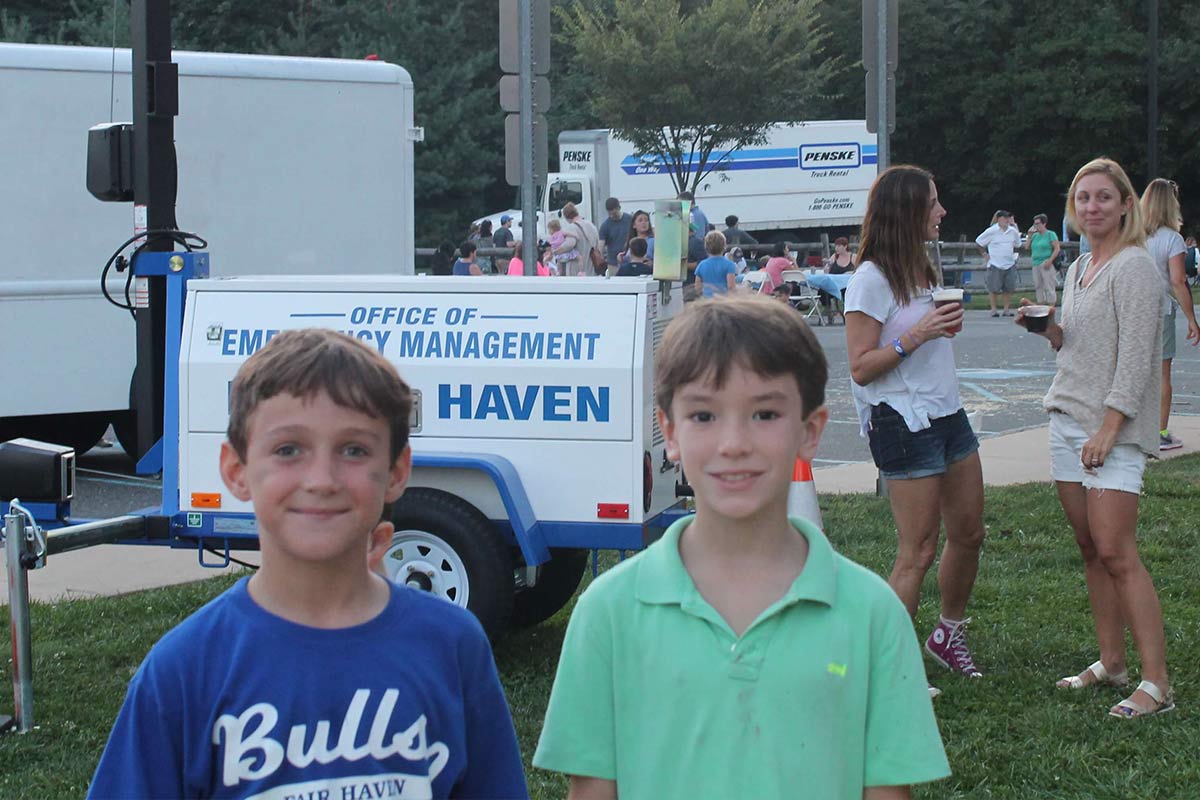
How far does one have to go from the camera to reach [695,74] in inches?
1682

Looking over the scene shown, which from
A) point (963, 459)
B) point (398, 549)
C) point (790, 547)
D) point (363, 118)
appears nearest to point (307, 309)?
point (398, 549)

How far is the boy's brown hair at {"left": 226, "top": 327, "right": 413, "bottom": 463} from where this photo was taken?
223 centimetres

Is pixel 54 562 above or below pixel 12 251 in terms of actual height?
below

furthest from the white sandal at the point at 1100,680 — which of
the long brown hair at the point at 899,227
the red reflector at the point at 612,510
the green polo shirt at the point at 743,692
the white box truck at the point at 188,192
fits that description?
the white box truck at the point at 188,192

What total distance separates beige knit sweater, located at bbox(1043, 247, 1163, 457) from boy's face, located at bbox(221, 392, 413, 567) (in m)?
3.80

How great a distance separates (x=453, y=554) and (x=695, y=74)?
125 ft

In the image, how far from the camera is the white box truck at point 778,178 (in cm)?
4262

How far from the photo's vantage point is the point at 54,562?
865 cm

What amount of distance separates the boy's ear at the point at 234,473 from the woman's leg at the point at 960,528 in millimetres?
3923

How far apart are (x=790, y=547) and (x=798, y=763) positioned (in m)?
0.31

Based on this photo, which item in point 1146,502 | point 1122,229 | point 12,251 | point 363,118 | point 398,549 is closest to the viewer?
point 1122,229

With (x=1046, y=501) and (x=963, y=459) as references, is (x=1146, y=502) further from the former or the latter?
(x=963, y=459)

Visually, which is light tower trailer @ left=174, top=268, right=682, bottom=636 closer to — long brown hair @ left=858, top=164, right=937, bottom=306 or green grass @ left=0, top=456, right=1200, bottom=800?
green grass @ left=0, top=456, right=1200, bottom=800

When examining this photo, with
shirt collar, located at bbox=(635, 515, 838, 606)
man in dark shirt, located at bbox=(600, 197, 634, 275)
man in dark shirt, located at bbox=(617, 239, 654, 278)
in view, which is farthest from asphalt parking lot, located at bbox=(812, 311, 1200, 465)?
shirt collar, located at bbox=(635, 515, 838, 606)
